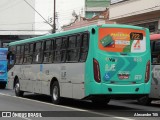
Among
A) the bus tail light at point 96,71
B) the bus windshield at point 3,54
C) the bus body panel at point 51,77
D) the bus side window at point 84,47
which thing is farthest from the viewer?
the bus windshield at point 3,54

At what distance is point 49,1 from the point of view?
3147 inches

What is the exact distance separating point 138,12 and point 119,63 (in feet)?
47.6

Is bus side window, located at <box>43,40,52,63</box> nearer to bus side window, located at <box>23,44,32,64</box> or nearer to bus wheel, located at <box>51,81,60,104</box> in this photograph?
bus wheel, located at <box>51,81,60,104</box>

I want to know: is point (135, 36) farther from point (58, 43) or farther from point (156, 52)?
point (58, 43)

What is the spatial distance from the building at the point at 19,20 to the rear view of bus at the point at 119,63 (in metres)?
62.4

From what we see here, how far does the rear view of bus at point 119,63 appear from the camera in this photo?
598 inches

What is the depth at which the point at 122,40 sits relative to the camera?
1560 centimetres

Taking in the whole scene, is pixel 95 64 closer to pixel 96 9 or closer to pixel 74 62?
pixel 74 62

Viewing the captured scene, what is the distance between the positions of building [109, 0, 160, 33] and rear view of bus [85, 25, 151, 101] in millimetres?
11264

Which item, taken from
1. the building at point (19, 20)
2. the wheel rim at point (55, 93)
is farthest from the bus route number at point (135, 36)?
the building at point (19, 20)

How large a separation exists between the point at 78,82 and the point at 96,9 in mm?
50748

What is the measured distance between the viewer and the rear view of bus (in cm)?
1519

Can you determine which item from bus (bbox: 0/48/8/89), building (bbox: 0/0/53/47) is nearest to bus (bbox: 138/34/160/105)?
bus (bbox: 0/48/8/89)

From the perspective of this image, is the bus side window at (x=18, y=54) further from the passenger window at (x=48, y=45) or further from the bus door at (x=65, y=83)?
the bus door at (x=65, y=83)
